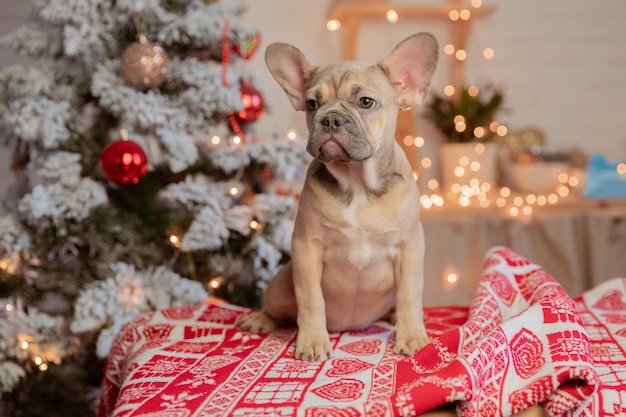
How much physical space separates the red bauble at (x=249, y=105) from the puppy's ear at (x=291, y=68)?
626 mm

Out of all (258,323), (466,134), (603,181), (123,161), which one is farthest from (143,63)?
(603,181)

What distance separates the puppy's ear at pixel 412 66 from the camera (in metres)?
1.31

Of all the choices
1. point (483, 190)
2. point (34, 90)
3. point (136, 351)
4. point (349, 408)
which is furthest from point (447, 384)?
point (483, 190)

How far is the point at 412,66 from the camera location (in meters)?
1.35

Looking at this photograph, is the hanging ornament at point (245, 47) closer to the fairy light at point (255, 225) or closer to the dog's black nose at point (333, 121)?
the fairy light at point (255, 225)

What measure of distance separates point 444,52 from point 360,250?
239cm

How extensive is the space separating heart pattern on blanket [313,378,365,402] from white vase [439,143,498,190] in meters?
2.31

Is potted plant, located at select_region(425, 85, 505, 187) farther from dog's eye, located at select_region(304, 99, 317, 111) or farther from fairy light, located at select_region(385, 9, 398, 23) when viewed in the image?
dog's eye, located at select_region(304, 99, 317, 111)

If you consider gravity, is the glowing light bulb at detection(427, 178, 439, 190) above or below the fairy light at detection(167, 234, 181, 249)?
above

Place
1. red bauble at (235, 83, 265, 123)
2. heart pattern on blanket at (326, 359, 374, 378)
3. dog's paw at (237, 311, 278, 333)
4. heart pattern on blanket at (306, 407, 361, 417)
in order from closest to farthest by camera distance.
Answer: heart pattern on blanket at (306, 407, 361, 417) → heart pattern on blanket at (326, 359, 374, 378) → dog's paw at (237, 311, 278, 333) → red bauble at (235, 83, 265, 123)

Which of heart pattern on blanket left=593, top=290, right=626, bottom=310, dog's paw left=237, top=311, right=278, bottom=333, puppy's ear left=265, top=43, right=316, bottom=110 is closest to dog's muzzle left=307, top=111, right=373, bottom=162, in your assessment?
puppy's ear left=265, top=43, right=316, bottom=110

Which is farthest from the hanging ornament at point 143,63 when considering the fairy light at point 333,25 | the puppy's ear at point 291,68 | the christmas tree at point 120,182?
the fairy light at point 333,25

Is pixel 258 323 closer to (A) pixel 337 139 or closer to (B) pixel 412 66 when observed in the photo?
(A) pixel 337 139

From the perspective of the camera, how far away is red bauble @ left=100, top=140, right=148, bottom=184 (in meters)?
1.78
